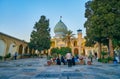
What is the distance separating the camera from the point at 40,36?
133ft

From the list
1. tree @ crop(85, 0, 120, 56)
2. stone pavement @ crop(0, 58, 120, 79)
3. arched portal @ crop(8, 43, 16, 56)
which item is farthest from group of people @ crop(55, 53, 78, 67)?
arched portal @ crop(8, 43, 16, 56)

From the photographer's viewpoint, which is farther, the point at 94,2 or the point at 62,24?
the point at 62,24

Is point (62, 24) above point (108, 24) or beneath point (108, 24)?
above

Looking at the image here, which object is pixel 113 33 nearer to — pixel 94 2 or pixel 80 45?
pixel 94 2

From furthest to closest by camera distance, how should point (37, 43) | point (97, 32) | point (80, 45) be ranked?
point (80, 45) < point (37, 43) < point (97, 32)

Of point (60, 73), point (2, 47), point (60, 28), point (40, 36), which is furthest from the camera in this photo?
point (60, 28)

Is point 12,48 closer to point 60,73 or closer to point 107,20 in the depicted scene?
point 107,20

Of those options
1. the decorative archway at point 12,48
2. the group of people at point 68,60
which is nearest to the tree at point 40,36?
the decorative archway at point 12,48

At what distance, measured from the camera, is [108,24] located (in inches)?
706

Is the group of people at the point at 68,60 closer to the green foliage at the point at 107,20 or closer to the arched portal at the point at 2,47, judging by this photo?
Result: the green foliage at the point at 107,20

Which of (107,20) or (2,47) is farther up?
(107,20)

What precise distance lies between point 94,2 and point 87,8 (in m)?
4.90

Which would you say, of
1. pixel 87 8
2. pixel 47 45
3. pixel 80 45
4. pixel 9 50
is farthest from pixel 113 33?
pixel 80 45

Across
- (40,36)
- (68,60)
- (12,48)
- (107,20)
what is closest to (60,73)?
(68,60)
